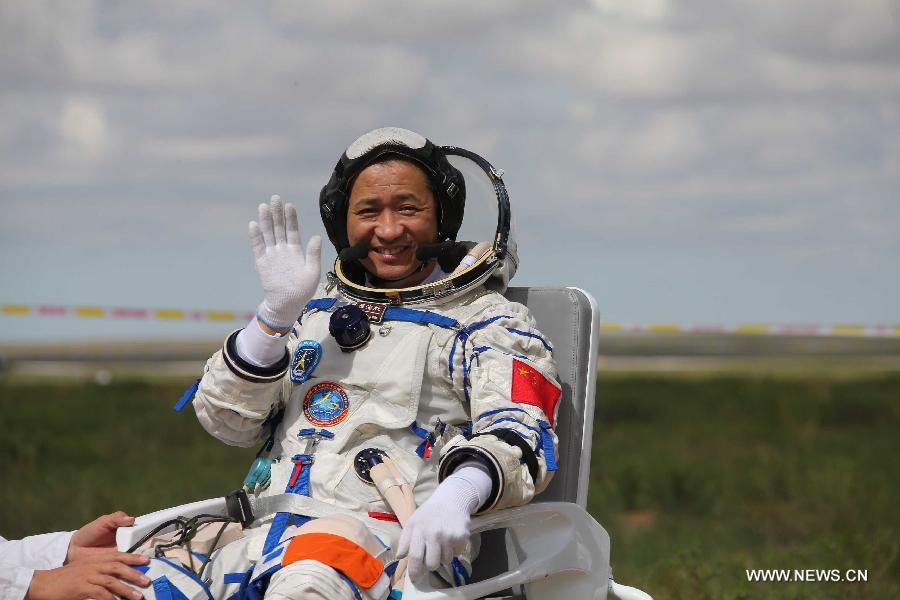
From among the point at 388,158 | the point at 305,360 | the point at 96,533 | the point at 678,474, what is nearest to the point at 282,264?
the point at 305,360

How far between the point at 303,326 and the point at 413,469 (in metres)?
0.64

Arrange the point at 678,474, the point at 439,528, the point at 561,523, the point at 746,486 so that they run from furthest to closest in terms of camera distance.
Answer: the point at 746,486, the point at 678,474, the point at 561,523, the point at 439,528

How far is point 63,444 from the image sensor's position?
12.2 meters

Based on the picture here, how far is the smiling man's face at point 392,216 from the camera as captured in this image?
12.3 feet

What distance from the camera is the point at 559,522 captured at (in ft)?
11.2

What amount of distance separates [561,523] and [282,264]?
100cm

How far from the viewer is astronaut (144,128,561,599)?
3025mm

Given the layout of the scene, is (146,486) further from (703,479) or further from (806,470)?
(806,470)

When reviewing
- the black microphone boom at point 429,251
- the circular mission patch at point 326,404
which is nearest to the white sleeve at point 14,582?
the circular mission patch at point 326,404

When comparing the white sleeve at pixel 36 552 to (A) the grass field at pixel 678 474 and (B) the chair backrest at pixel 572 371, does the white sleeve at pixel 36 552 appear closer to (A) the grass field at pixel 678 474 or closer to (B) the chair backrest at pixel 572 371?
(B) the chair backrest at pixel 572 371

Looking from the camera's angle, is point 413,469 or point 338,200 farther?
point 338,200

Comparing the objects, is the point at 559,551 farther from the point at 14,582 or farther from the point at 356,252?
the point at 14,582

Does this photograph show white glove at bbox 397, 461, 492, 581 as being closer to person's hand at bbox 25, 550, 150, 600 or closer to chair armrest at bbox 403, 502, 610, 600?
chair armrest at bbox 403, 502, 610, 600

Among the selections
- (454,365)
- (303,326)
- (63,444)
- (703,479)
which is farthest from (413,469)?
(63,444)
